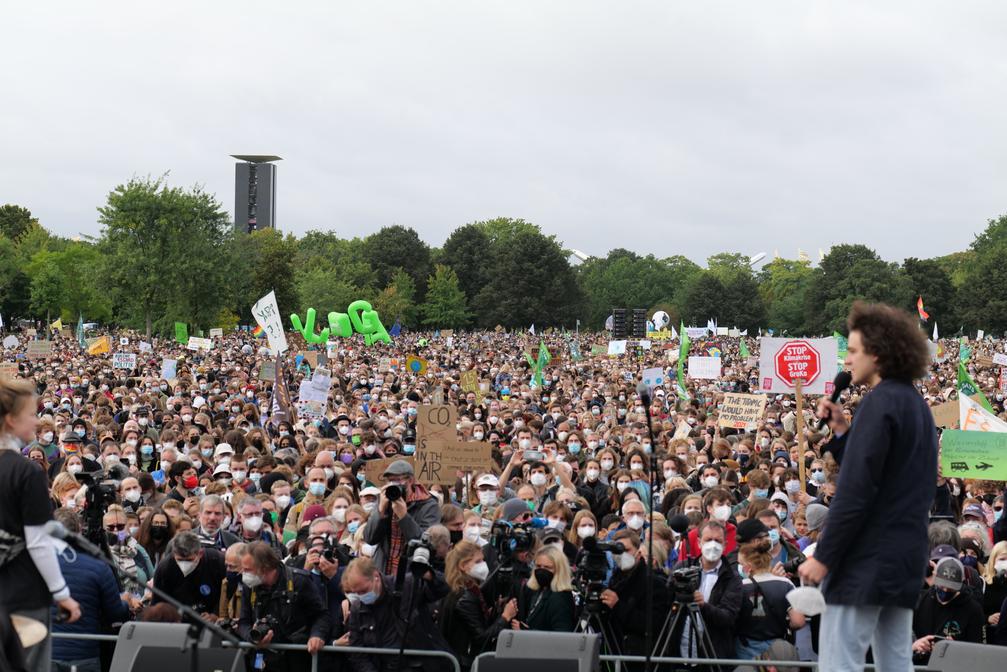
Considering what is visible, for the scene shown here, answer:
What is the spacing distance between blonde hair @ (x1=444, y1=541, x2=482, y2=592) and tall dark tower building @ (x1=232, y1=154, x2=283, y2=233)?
167336mm

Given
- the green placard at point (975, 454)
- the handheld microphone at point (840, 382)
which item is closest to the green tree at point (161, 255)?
the green placard at point (975, 454)

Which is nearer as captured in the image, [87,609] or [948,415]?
[87,609]

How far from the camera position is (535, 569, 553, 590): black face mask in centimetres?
741

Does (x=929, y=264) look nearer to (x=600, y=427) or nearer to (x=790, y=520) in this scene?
(x=600, y=427)

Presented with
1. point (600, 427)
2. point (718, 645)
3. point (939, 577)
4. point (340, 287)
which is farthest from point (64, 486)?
point (340, 287)

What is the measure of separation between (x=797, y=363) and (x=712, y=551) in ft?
29.4

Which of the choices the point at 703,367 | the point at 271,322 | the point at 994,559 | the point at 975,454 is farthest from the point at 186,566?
the point at 703,367

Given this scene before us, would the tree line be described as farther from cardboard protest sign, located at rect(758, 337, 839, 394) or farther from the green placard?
the green placard

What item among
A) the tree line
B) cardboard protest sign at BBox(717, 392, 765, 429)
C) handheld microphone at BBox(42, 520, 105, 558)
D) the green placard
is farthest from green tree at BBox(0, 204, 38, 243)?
handheld microphone at BBox(42, 520, 105, 558)

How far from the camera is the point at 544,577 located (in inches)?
292

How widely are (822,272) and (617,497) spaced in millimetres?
101932

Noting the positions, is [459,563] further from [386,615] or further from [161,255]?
[161,255]

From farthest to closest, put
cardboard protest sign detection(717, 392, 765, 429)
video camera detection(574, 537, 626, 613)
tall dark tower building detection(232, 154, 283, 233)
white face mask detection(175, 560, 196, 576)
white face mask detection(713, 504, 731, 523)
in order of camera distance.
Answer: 1. tall dark tower building detection(232, 154, 283, 233)
2. cardboard protest sign detection(717, 392, 765, 429)
3. white face mask detection(713, 504, 731, 523)
4. white face mask detection(175, 560, 196, 576)
5. video camera detection(574, 537, 626, 613)

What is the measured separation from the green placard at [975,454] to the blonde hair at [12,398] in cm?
971
